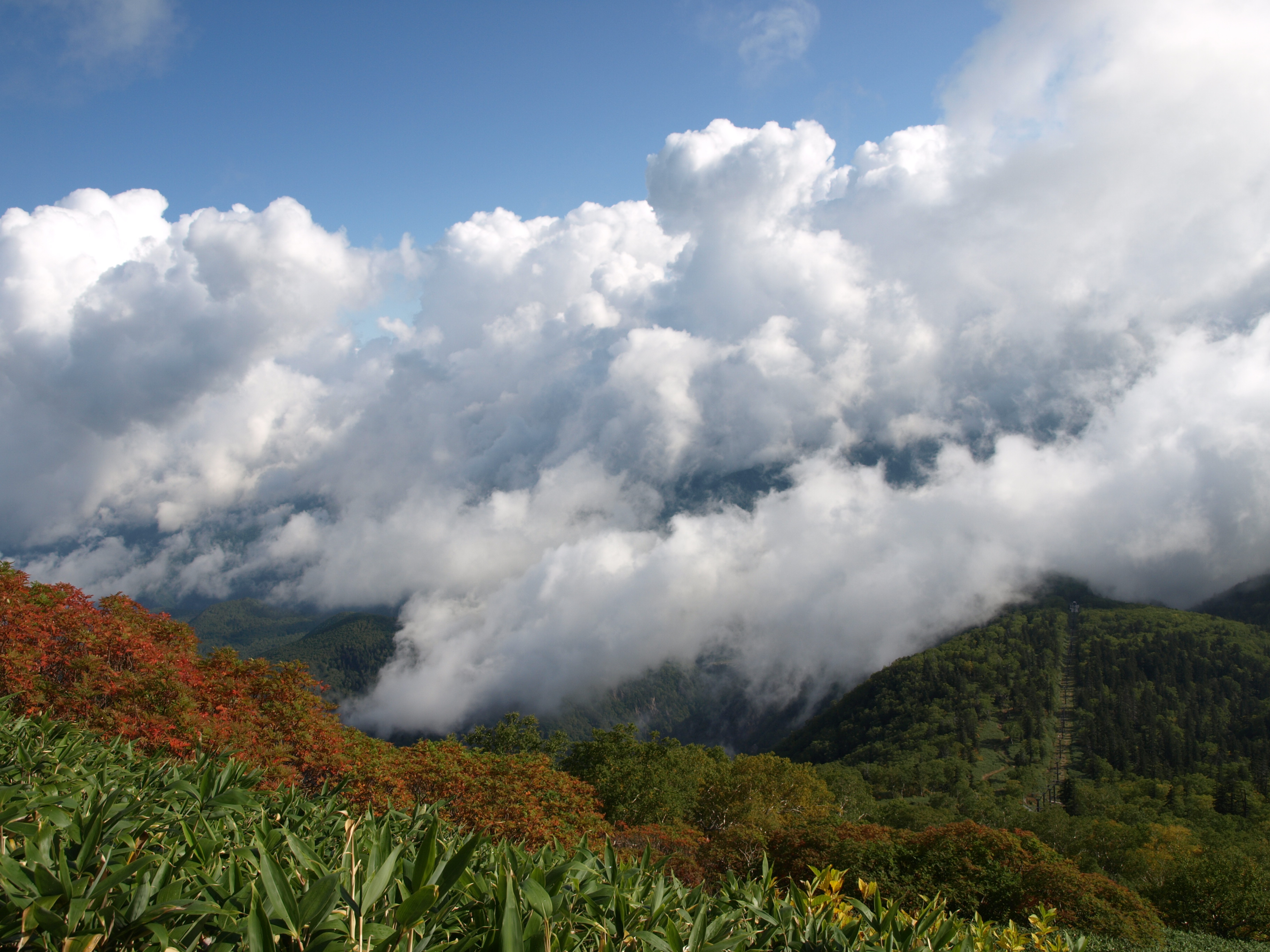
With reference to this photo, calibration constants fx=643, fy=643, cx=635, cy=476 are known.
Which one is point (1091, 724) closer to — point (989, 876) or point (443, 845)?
point (989, 876)

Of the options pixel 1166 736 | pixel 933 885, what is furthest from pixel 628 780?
pixel 1166 736

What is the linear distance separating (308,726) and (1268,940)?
4590cm

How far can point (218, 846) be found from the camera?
400cm

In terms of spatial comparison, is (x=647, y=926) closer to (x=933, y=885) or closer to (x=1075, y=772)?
(x=933, y=885)

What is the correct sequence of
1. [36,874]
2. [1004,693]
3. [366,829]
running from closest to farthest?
[36,874]
[366,829]
[1004,693]

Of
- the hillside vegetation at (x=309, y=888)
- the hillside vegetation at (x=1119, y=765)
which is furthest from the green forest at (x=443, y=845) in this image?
the hillside vegetation at (x=1119, y=765)

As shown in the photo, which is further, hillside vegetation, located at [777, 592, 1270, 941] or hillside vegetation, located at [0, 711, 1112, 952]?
hillside vegetation, located at [777, 592, 1270, 941]

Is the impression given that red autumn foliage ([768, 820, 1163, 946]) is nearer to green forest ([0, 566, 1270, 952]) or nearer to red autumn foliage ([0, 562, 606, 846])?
green forest ([0, 566, 1270, 952])

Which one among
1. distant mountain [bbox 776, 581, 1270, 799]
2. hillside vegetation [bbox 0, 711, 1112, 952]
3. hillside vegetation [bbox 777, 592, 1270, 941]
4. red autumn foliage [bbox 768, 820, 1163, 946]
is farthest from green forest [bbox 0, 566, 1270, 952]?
distant mountain [bbox 776, 581, 1270, 799]

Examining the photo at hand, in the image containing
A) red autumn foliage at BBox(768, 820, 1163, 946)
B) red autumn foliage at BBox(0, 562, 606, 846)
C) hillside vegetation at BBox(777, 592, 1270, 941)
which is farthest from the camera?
hillside vegetation at BBox(777, 592, 1270, 941)

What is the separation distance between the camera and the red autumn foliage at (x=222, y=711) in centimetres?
1566

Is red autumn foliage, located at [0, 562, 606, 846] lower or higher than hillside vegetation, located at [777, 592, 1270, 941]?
higher

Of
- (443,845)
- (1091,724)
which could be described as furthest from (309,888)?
(1091,724)

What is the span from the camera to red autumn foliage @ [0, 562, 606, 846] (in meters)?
15.7
